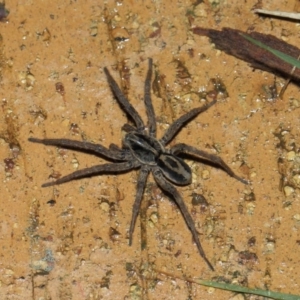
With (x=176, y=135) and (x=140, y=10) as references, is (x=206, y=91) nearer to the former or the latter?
(x=176, y=135)

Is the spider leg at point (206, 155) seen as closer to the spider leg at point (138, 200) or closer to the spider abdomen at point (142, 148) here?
the spider abdomen at point (142, 148)

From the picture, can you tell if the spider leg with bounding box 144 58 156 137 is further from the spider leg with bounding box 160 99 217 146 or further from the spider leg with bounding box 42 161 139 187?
the spider leg with bounding box 42 161 139 187

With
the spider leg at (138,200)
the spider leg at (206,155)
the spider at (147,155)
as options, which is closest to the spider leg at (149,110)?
the spider at (147,155)

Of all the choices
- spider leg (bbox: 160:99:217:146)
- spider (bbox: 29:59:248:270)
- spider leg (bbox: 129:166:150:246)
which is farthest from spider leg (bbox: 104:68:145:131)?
spider leg (bbox: 129:166:150:246)

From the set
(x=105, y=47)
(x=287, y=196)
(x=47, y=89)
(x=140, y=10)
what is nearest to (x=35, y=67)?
(x=47, y=89)

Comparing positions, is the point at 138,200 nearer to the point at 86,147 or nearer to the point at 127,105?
the point at 86,147

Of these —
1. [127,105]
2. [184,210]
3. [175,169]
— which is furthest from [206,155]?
[127,105]

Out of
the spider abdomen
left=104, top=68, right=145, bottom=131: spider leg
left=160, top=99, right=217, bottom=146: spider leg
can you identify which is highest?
left=104, top=68, right=145, bottom=131: spider leg
